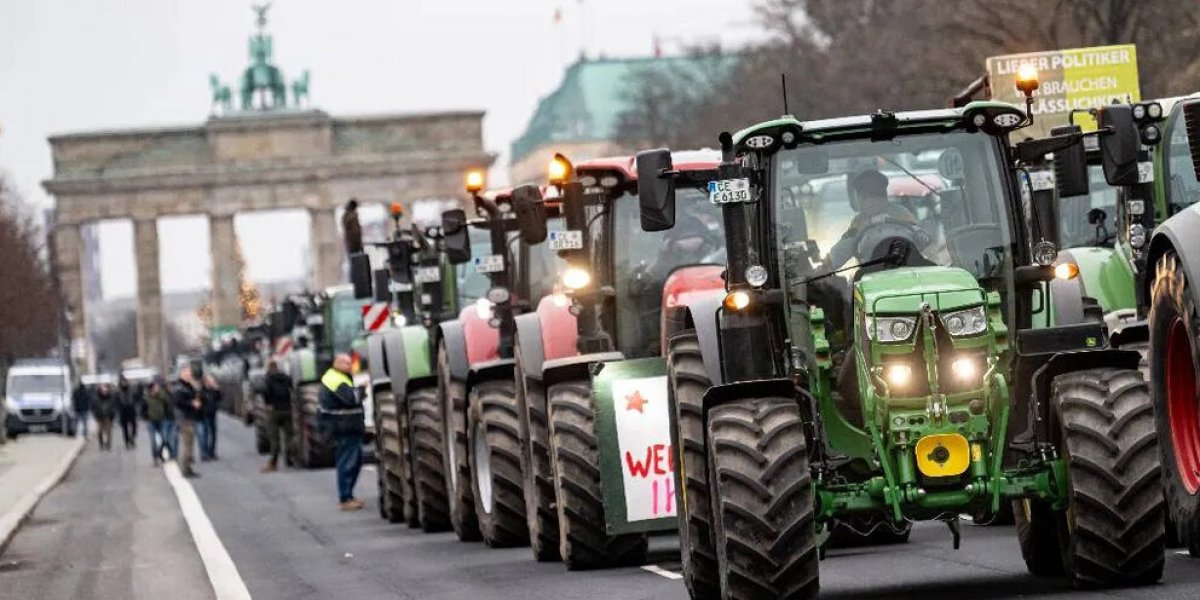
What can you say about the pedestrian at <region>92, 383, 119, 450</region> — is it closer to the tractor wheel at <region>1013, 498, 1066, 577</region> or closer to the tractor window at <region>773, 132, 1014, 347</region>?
the tractor wheel at <region>1013, 498, 1066, 577</region>

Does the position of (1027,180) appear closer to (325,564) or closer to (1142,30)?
(325,564)

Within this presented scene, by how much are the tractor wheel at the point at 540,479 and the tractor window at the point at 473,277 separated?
8.21 meters

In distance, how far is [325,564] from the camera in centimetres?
2128

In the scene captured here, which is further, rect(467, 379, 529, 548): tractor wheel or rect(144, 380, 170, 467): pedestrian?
rect(144, 380, 170, 467): pedestrian

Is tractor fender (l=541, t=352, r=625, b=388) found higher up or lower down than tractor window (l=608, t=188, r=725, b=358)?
lower down

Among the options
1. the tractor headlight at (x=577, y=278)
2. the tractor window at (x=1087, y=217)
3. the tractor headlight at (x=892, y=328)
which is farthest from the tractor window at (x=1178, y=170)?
the tractor headlight at (x=892, y=328)

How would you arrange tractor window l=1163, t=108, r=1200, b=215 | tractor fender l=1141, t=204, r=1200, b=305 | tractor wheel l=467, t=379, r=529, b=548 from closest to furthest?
tractor fender l=1141, t=204, r=1200, b=305 < tractor window l=1163, t=108, r=1200, b=215 < tractor wheel l=467, t=379, r=529, b=548

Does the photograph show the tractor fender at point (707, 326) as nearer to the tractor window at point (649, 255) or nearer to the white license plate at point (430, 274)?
the tractor window at point (649, 255)

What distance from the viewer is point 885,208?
1319 centimetres

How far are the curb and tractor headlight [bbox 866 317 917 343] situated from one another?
1618cm

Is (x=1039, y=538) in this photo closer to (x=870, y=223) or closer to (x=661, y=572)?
(x=870, y=223)

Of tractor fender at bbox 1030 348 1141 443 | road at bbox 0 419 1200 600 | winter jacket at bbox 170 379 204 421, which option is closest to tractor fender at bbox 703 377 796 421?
tractor fender at bbox 1030 348 1141 443

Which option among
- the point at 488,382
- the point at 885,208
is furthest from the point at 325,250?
the point at 885,208

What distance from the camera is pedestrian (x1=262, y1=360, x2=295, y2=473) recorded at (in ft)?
150
